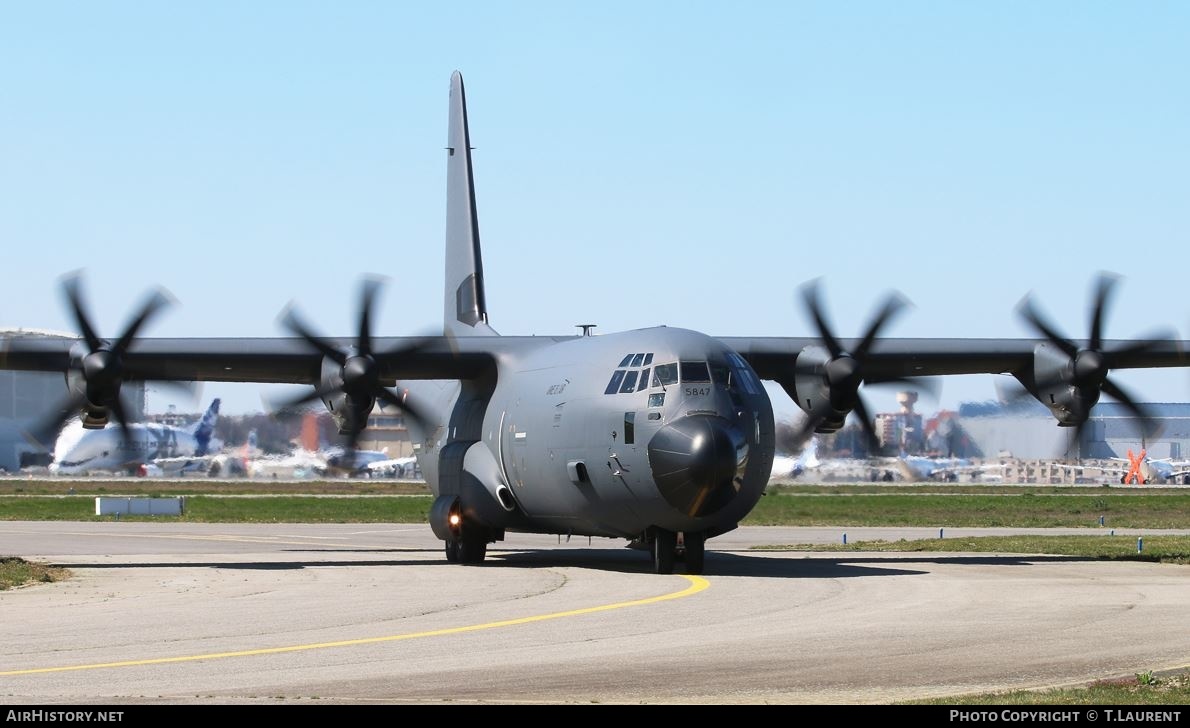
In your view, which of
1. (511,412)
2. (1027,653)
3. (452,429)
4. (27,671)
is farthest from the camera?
(452,429)

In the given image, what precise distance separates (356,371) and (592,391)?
4834 mm

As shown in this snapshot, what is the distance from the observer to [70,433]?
123438 mm

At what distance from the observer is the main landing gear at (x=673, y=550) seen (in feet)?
87.5

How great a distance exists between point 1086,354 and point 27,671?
22068 millimetres

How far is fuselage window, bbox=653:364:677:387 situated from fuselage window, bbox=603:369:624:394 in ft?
2.74

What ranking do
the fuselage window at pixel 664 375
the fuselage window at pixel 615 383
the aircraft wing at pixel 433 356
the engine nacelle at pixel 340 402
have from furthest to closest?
the aircraft wing at pixel 433 356
the engine nacelle at pixel 340 402
the fuselage window at pixel 615 383
the fuselage window at pixel 664 375

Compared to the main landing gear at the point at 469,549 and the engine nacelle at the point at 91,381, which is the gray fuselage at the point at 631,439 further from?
the engine nacelle at the point at 91,381

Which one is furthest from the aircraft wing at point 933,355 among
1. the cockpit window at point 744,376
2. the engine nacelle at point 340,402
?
the engine nacelle at point 340,402

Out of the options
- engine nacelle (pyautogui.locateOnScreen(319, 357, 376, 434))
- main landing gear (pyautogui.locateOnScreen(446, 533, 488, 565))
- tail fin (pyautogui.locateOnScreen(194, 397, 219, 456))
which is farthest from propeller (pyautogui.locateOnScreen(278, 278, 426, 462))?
tail fin (pyautogui.locateOnScreen(194, 397, 219, 456))

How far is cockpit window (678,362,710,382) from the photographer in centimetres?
2558

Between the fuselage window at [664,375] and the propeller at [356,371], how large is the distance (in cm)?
611

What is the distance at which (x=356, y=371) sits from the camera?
2889cm
